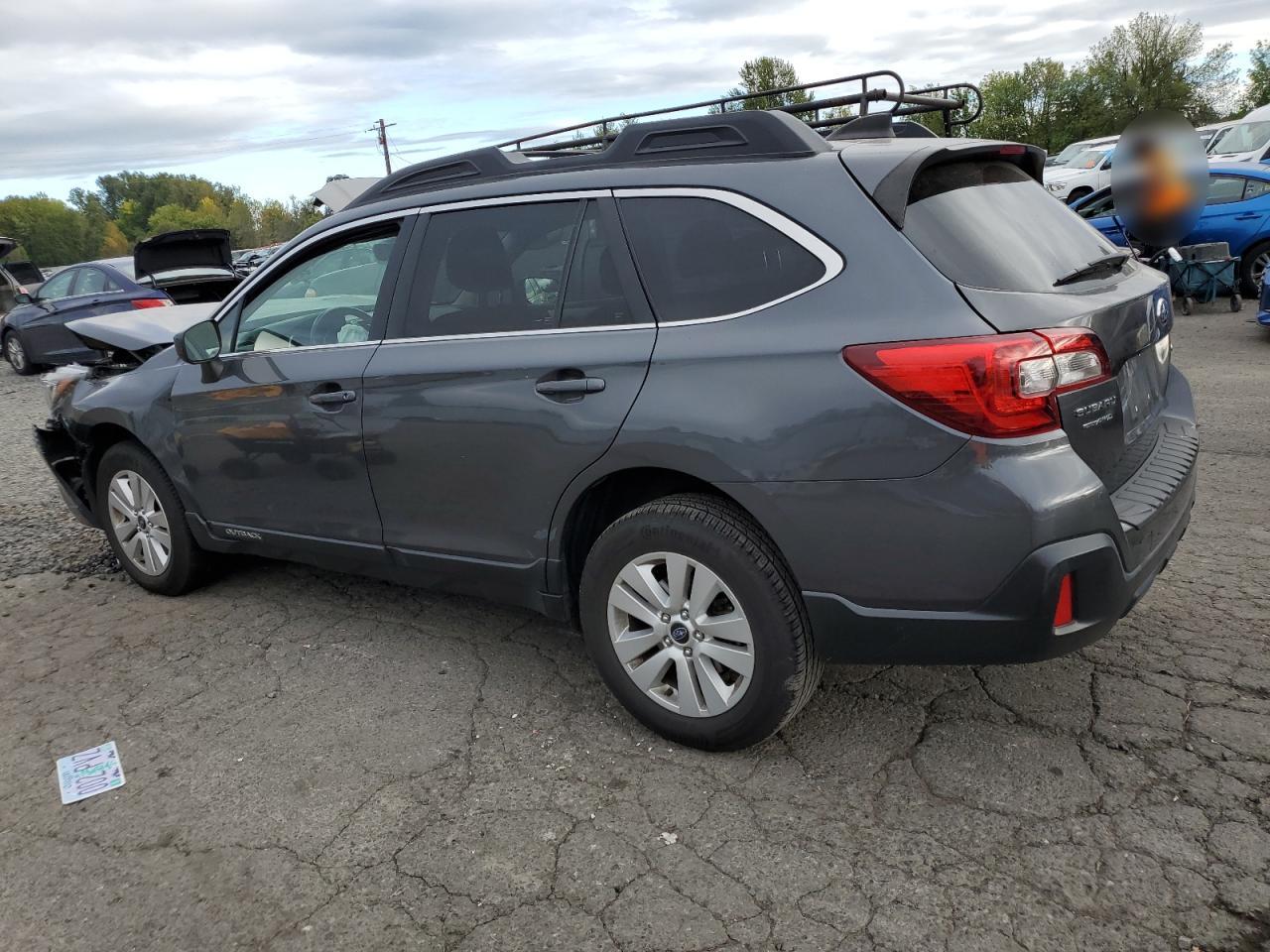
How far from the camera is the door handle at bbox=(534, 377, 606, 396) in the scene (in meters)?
3.02

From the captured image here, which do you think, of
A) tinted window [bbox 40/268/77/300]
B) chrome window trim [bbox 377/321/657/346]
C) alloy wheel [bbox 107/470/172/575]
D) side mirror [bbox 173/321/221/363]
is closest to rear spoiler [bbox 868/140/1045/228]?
chrome window trim [bbox 377/321/657/346]

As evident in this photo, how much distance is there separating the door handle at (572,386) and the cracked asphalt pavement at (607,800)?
1.12m

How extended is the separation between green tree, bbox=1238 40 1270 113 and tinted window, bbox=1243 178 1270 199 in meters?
67.0

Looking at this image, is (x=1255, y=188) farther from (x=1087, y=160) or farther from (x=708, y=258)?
(x=708, y=258)

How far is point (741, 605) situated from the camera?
2.84 m

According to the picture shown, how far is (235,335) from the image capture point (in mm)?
4246

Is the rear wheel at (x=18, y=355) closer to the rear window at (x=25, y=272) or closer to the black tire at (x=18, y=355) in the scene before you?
the black tire at (x=18, y=355)

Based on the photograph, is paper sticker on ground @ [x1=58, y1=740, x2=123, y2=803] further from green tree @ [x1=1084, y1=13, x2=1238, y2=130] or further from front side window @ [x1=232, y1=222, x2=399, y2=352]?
green tree @ [x1=1084, y1=13, x2=1238, y2=130]

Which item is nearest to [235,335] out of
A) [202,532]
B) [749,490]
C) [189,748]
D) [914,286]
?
[202,532]

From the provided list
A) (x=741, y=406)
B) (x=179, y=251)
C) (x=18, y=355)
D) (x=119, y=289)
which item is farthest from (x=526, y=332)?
(x=18, y=355)

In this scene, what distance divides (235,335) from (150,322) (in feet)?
4.87

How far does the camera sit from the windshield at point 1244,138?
61.1ft

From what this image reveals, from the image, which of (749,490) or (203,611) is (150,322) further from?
(749,490)

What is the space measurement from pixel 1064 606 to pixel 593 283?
164 cm
